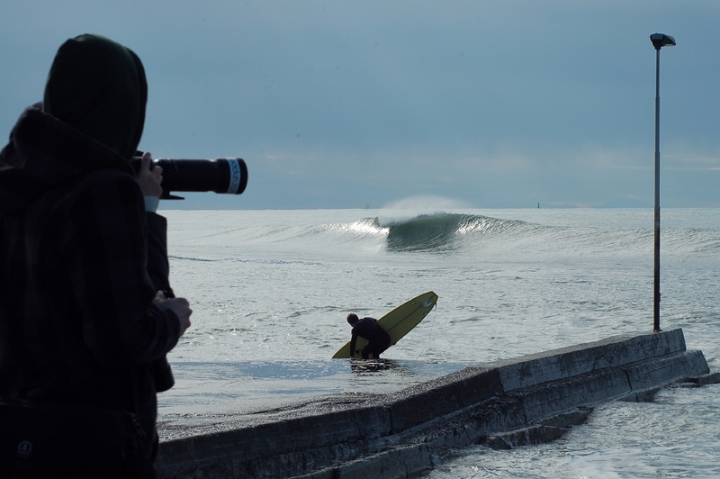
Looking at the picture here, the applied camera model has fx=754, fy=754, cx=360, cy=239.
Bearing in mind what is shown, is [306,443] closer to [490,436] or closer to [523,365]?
[490,436]

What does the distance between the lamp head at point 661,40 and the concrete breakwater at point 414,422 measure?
14.0 ft

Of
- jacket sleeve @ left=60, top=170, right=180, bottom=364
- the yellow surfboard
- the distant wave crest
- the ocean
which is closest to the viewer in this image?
jacket sleeve @ left=60, top=170, right=180, bottom=364

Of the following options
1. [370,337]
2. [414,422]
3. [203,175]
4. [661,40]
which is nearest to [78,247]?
[203,175]

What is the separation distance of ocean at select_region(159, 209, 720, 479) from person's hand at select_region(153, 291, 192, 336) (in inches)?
133

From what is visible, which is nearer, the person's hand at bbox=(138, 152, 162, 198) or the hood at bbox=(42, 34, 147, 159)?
the hood at bbox=(42, 34, 147, 159)

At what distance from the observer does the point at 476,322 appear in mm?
17547

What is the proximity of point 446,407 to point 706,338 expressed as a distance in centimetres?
1030

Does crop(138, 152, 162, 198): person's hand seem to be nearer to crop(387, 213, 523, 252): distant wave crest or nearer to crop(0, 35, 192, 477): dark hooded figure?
crop(0, 35, 192, 477): dark hooded figure

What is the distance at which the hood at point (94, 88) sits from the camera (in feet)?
4.42

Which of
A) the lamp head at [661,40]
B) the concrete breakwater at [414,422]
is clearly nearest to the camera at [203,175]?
the concrete breakwater at [414,422]

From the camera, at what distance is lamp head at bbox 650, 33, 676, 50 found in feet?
32.2

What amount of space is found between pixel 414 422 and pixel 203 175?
3.53 meters

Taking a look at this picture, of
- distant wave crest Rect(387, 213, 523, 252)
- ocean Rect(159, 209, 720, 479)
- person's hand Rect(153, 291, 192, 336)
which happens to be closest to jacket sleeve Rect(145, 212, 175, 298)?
person's hand Rect(153, 291, 192, 336)

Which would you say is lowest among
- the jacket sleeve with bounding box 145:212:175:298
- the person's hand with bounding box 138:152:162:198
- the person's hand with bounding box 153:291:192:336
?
the person's hand with bounding box 153:291:192:336
